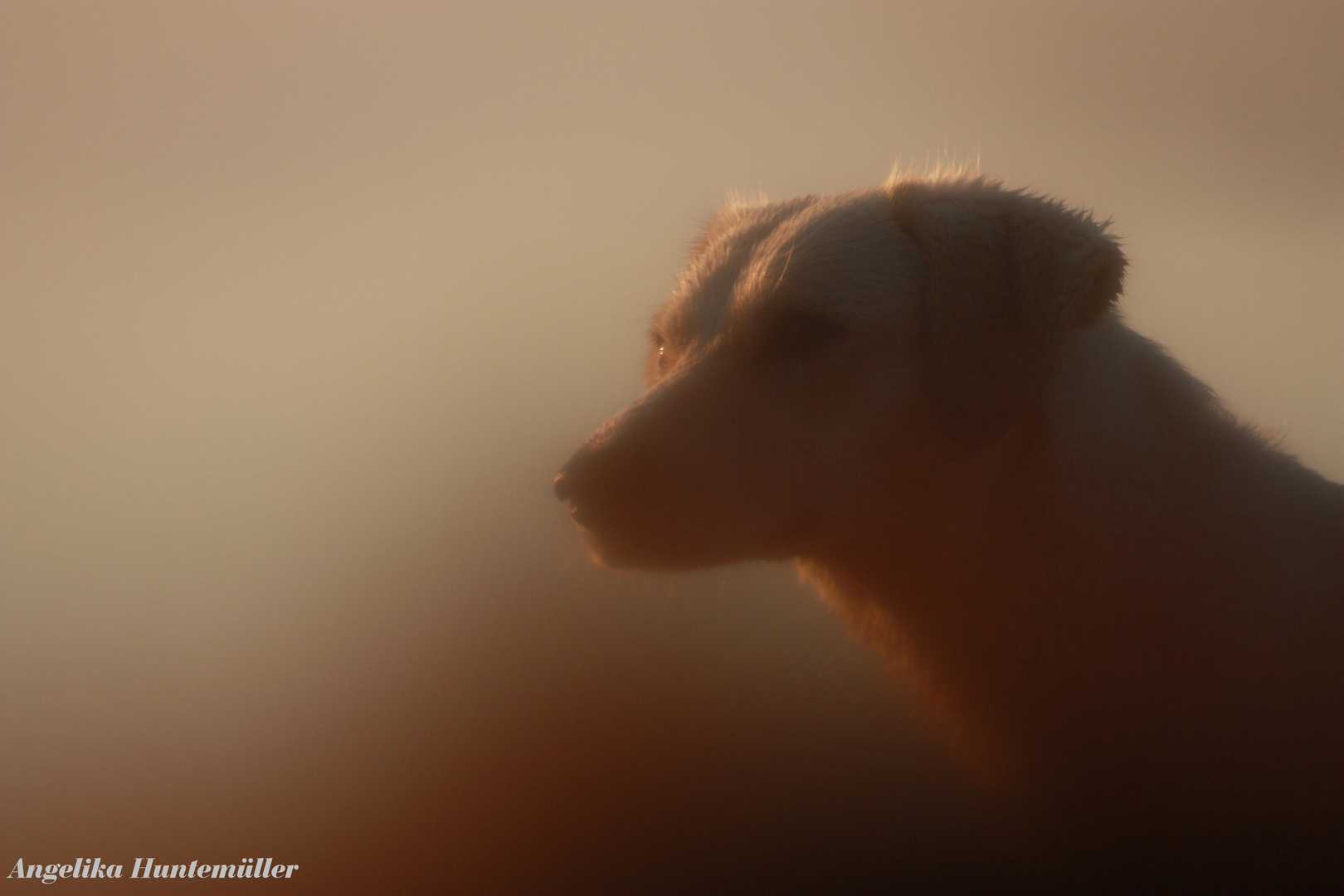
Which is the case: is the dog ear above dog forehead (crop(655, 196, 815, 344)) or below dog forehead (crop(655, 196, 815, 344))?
below

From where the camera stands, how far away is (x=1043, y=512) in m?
2.14

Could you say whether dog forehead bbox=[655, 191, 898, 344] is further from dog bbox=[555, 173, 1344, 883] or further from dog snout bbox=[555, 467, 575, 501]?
dog snout bbox=[555, 467, 575, 501]

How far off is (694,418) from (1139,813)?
1.57 meters

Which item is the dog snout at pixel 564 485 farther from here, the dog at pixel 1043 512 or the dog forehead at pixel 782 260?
the dog forehead at pixel 782 260

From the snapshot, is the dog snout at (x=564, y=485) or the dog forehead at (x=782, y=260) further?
the dog forehead at (x=782, y=260)

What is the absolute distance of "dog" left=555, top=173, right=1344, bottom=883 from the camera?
6.58 feet

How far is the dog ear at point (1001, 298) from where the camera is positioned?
2010 mm

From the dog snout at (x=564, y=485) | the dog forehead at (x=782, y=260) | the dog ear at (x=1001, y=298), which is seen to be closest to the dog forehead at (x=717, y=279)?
the dog forehead at (x=782, y=260)

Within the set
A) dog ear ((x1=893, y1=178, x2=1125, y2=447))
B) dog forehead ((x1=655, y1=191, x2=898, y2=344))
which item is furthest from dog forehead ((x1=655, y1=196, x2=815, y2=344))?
dog ear ((x1=893, y1=178, x2=1125, y2=447))

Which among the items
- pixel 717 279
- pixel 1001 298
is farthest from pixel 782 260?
pixel 1001 298

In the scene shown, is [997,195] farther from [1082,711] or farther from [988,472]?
[1082,711]

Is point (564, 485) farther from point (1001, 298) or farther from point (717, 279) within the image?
point (1001, 298)

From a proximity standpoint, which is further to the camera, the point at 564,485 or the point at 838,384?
the point at 838,384

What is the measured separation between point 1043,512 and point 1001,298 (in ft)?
1.95
